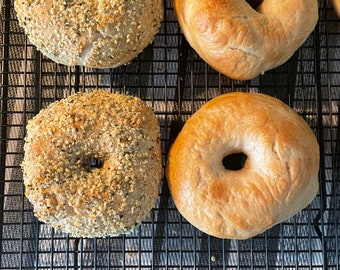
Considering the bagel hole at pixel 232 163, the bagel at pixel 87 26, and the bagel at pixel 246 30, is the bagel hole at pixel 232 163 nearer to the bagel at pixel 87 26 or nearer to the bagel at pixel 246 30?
the bagel at pixel 246 30

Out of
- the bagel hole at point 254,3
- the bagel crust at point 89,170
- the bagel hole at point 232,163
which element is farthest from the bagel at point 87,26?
the bagel hole at point 232,163

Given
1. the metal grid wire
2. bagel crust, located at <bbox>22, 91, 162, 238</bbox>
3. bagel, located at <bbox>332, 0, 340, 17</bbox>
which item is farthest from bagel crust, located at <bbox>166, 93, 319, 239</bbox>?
bagel, located at <bbox>332, 0, 340, 17</bbox>

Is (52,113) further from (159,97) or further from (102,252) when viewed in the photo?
(102,252)

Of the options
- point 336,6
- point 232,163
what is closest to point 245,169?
point 232,163

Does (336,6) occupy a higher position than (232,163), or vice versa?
(336,6)

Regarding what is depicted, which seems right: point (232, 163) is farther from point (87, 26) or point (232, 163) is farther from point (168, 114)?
point (87, 26)

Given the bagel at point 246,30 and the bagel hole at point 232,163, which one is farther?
the bagel hole at point 232,163

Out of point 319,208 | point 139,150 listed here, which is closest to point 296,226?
point 319,208
